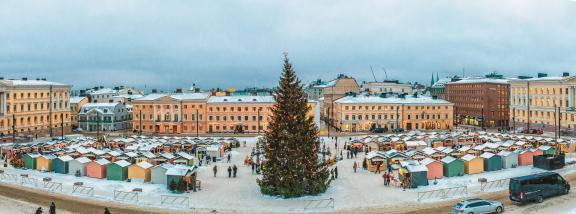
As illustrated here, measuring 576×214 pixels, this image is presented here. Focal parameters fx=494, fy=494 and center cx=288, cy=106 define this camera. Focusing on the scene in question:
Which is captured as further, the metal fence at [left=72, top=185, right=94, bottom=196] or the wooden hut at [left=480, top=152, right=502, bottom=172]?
the wooden hut at [left=480, top=152, right=502, bottom=172]

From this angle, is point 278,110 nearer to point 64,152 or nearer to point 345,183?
point 345,183

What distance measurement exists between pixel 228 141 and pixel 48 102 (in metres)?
45.9

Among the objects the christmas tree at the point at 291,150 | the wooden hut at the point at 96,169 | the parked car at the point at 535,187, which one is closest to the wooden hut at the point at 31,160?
the wooden hut at the point at 96,169

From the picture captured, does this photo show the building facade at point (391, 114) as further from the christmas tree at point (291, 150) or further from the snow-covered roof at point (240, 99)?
the christmas tree at point (291, 150)

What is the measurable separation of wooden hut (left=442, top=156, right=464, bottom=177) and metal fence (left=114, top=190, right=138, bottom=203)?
2490cm

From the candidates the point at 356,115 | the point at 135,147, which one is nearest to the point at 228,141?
the point at 135,147

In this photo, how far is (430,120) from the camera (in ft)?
335

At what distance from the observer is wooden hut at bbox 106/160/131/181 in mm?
41594

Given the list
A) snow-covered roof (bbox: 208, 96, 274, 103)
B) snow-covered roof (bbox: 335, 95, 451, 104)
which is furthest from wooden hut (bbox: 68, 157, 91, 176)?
snow-covered roof (bbox: 335, 95, 451, 104)

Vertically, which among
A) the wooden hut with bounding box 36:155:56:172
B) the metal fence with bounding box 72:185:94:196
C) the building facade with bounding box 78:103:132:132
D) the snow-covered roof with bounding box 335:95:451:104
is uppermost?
the snow-covered roof with bounding box 335:95:451:104

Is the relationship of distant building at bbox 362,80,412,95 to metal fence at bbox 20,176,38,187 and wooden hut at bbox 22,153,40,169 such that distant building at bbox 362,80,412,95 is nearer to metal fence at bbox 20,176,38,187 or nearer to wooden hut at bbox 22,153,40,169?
wooden hut at bbox 22,153,40,169

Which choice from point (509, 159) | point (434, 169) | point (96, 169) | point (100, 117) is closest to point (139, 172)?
point (96, 169)

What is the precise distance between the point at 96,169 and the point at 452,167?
30.6 meters

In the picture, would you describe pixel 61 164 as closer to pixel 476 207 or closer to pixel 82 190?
pixel 82 190
